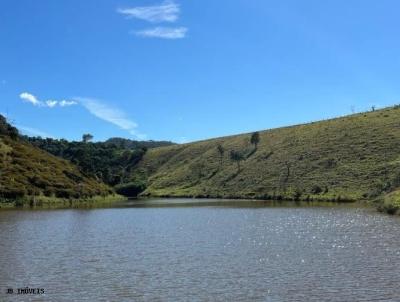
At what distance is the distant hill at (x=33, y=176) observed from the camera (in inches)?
4557

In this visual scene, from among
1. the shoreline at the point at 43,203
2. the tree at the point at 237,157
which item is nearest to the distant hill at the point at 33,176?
the shoreline at the point at 43,203

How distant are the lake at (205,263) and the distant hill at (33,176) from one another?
58.8 m

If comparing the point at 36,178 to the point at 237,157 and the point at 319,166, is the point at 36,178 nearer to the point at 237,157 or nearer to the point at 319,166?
the point at 319,166

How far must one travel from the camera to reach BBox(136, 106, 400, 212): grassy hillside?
136 m

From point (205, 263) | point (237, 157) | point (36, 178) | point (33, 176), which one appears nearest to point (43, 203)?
point (36, 178)

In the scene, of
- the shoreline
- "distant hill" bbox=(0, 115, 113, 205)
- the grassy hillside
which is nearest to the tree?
the grassy hillside

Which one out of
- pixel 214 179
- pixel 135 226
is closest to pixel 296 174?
pixel 214 179

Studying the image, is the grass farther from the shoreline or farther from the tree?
the tree

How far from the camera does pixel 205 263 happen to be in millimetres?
35969

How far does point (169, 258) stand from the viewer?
126 feet

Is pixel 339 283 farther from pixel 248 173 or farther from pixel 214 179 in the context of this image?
pixel 214 179

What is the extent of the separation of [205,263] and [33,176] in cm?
9810

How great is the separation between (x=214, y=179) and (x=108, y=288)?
15856cm

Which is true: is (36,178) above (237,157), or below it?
below
